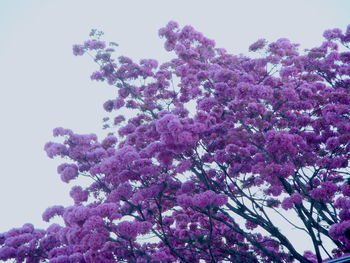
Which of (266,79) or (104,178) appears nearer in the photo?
(104,178)

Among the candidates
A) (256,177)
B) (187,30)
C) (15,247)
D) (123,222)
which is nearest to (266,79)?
(256,177)

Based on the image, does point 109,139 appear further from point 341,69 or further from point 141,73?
point 341,69

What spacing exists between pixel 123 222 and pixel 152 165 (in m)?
1.35

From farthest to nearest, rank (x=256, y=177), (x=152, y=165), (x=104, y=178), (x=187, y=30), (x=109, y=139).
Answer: (x=187, y=30), (x=109, y=139), (x=256, y=177), (x=104, y=178), (x=152, y=165)

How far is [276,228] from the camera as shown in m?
7.08

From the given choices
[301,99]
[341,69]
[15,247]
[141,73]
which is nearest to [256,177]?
[301,99]

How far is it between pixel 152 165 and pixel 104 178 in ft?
4.37

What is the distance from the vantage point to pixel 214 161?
311 inches

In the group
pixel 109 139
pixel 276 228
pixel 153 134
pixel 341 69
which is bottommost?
pixel 276 228

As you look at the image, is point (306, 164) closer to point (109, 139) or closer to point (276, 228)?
point (276, 228)

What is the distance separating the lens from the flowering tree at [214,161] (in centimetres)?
643

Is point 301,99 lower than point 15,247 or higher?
higher

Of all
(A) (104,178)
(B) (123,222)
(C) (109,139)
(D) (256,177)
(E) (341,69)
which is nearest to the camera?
(B) (123,222)

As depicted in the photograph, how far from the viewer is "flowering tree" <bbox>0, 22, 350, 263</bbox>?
643cm
